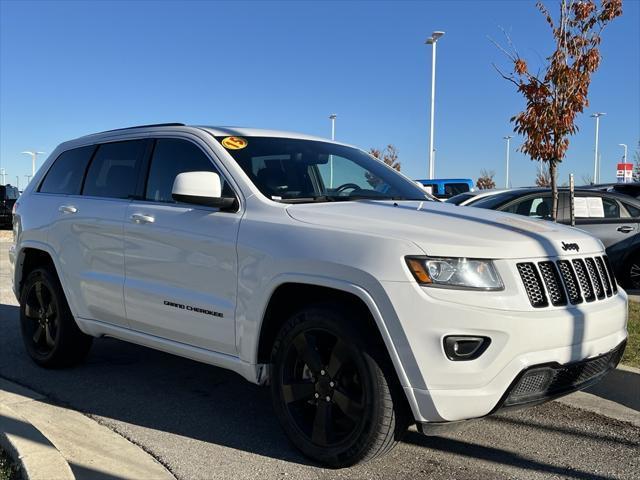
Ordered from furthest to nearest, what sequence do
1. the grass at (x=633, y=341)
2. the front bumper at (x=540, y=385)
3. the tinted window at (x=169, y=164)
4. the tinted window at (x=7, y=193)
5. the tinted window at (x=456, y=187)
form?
1. the tinted window at (x=456, y=187)
2. the tinted window at (x=7, y=193)
3. the grass at (x=633, y=341)
4. the tinted window at (x=169, y=164)
5. the front bumper at (x=540, y=385)

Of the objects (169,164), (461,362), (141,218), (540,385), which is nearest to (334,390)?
(461,362)

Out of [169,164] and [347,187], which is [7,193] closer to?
[169,164]

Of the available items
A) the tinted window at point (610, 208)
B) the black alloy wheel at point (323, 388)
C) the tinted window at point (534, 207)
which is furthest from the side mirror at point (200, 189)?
the tinted window at point (610, 208)

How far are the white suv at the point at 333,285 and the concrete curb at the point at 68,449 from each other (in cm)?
65

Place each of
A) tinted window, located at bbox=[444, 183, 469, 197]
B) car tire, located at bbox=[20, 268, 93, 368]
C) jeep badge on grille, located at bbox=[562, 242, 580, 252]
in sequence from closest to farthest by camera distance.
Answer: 1. jeep badge on grille, located at bbox=[562, 242, 580, 252]
2. car tire, located at bbox=[20, 268, 93, 368]
3. tinted window, located at bbox=[444, 183, 469, 197]

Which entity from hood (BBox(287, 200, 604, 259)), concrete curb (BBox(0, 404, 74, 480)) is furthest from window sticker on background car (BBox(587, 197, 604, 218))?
concrete curb (BBox(0, 404, 74, 480))

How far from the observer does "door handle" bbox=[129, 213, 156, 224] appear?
4.24m

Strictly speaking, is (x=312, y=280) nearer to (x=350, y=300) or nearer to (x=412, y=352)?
(x=350, y=300)

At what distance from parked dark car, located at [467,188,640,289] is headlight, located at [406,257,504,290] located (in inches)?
229

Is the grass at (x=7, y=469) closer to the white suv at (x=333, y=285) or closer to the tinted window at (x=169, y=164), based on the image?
the white suv at (x=333, y=285)

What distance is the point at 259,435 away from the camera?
3.94 metres

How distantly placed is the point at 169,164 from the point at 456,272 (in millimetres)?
2322

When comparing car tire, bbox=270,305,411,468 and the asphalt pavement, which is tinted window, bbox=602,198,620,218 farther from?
car tire, bbox=270,305,411,468

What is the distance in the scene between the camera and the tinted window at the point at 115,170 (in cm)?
472
